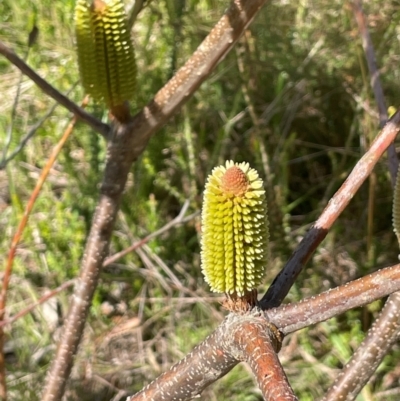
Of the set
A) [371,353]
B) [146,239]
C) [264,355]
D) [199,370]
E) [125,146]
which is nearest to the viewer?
[264,355]

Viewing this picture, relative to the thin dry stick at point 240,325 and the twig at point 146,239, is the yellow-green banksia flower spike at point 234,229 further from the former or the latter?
the twig at point 146,239

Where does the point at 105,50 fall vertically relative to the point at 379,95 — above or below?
above

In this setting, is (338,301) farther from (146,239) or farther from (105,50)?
(146,239)

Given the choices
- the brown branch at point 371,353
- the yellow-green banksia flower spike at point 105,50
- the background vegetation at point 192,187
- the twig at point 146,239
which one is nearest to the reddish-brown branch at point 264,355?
the brown branch at point 371,353

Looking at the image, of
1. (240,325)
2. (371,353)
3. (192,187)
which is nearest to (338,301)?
(240,325)

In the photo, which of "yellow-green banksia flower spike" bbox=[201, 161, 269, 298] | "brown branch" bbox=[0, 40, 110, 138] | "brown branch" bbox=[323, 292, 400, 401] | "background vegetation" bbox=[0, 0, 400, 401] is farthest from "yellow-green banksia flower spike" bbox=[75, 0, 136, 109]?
"background vegetation" bbox=[0, 0, 400, 401]
